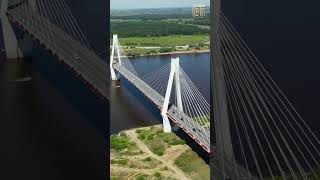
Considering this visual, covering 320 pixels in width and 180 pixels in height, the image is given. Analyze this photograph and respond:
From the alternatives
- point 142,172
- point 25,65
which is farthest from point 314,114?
point 25,65

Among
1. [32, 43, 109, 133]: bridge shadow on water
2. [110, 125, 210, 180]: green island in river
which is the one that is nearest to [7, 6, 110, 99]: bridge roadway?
[32, 43, 109, 133]: bridge shadow on water

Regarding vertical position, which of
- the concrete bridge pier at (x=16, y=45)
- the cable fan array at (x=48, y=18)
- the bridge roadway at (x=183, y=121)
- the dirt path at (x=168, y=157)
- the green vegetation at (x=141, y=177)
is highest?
the cable fan array at (x=48, y=18)

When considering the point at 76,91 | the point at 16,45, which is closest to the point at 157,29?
the point at 16,45

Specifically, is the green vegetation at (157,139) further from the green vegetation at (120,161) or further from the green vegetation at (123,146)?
the green vegetation at (120,161)

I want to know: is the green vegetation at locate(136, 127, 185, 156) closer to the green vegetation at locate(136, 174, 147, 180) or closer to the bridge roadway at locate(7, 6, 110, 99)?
the green vegetation at locate(136, 174, 147, 180)

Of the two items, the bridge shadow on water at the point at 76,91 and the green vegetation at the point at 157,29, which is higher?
the green vegetation at the point at 157,29

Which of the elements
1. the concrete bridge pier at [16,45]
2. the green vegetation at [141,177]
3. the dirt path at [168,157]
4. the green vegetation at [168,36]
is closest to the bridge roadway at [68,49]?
the concrete bridge pier at [16,45]

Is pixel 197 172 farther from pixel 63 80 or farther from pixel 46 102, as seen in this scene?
pixel 63 80
